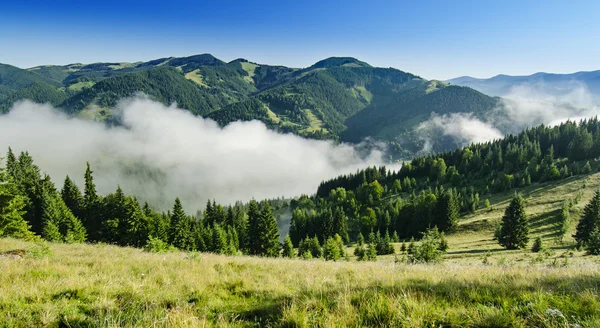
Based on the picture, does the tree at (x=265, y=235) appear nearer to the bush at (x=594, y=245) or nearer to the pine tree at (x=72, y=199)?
→ the pine tree at (x=72, y=199)

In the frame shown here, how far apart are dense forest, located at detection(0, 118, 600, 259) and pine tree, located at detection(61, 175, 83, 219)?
0.19 m

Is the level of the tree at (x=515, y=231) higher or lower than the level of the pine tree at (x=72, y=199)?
lower

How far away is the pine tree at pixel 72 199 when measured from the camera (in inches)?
2229

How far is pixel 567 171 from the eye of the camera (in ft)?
327

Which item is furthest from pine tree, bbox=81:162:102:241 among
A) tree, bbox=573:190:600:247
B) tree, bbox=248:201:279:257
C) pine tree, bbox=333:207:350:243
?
tree, bbox=573:190:600:247

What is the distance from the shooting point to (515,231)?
53.4 m

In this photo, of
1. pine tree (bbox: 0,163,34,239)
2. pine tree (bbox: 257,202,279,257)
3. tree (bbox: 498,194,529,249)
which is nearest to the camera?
pine tree (bbox: 0,163,34,239)

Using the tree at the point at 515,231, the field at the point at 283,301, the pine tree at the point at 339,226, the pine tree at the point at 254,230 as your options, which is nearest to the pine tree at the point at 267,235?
the pine tree at the point at 254,230

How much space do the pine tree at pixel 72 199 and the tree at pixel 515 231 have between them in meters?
87.3

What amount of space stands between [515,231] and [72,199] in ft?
300

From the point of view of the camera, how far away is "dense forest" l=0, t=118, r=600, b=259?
4688 cm

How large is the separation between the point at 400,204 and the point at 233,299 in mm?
113479

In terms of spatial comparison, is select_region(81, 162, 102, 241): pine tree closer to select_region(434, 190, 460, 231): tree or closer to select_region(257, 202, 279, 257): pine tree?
select_region(257, 202, 279, 257): pine tree

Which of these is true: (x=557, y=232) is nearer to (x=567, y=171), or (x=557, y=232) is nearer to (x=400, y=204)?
(x=400, y=204)
